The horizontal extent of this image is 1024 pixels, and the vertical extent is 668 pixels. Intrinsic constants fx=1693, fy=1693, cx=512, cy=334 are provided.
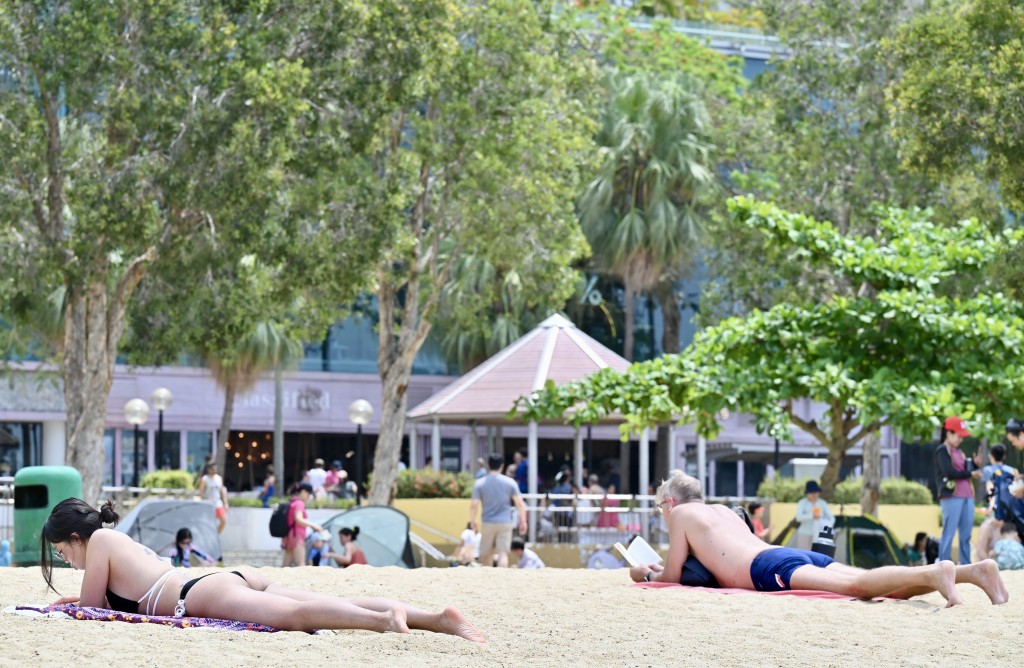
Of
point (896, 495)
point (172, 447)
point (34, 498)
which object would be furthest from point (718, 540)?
point (172, 447)

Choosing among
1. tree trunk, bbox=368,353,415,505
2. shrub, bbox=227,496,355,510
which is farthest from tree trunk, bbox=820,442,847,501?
tree trunk, bbox=368,353,415,505

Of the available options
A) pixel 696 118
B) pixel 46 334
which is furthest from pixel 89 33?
pixel 696 118

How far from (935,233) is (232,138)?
8.86 meters

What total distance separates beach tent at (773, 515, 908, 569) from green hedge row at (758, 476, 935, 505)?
10.5 m

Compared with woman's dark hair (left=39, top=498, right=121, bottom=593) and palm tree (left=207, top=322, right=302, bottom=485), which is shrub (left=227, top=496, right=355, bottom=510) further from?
woman's dark hair (left=39, top=498, right=121, bottom=593)

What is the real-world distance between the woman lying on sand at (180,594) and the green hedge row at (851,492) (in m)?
23.5

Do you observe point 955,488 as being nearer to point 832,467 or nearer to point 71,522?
point 832,467

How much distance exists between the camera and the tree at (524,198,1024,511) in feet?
56.2

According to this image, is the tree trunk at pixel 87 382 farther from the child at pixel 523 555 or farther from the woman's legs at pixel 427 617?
the woman's legs at pixel 427 617

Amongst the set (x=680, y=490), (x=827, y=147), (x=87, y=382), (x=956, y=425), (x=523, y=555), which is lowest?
(x=523, y=555)

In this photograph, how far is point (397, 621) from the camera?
26.5ft

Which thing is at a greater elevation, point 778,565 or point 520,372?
point 520,372

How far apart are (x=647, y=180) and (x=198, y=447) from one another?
12.9 m

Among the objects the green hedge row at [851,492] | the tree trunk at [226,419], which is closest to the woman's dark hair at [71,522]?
the green hedge row at [851,492]
